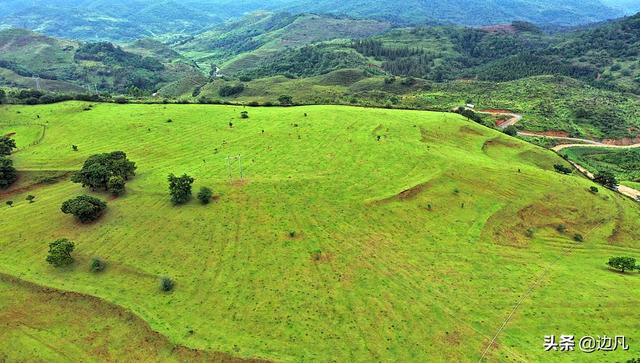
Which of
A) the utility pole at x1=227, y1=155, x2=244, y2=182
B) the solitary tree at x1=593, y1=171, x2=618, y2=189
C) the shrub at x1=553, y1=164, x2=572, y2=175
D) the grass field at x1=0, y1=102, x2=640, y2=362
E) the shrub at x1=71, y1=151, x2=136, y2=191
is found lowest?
the solitary tree at x1=593, y1=171, x2=618, y2=189

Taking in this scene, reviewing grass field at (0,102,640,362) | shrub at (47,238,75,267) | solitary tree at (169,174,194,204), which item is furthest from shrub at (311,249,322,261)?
shrub at (47,238,75,267)

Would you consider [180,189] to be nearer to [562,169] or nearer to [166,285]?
[166,285]

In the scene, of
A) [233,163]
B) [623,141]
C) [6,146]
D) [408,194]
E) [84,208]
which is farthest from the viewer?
[623,141]

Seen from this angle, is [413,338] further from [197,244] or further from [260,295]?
[197,244]

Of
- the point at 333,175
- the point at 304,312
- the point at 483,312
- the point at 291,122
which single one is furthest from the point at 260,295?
the point at 291,122

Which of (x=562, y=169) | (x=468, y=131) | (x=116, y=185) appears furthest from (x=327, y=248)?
(x=562, y=169)

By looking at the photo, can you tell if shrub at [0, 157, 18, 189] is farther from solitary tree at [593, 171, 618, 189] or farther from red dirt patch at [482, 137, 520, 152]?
solitary tree at [593, 171, 618, 189]
